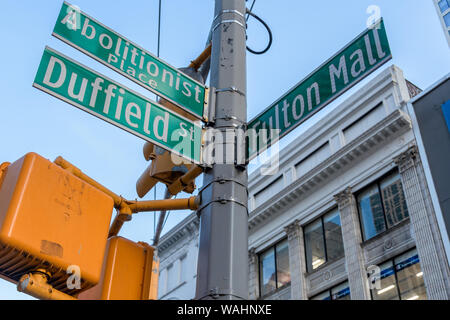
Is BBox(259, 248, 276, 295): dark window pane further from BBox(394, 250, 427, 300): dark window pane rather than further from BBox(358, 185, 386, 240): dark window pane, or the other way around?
BBox(394, 250, 427, 300): dark window pane

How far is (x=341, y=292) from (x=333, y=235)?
3210 mm

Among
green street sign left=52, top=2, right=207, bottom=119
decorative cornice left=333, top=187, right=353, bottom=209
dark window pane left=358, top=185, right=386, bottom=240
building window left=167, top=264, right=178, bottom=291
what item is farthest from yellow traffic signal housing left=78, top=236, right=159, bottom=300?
building window left=167, top=264, right=178, bottom=291

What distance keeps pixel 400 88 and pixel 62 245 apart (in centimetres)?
2495

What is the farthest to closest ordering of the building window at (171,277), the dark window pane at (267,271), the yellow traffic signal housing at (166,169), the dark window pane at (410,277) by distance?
the building window at (171,277), the dark window pane at (267,271), the dark window pane at (410,277), the yellow traffic signal housing at (166,169)

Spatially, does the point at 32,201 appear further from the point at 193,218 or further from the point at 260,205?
the point at 193,218

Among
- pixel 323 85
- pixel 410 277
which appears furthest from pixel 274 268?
pixel 323 85

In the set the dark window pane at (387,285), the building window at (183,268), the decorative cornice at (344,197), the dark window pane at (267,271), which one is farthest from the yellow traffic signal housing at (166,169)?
the building window at (183,268)

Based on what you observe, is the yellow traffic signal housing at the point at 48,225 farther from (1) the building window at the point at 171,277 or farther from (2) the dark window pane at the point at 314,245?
(1) the building window at the point at 171,277

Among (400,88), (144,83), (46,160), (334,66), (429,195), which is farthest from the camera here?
(400,88)

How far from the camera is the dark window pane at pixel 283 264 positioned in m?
27.3

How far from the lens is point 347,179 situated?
26.0 meters

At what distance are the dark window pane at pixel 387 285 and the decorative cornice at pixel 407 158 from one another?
4510mm

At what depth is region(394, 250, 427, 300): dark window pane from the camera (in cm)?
1969
